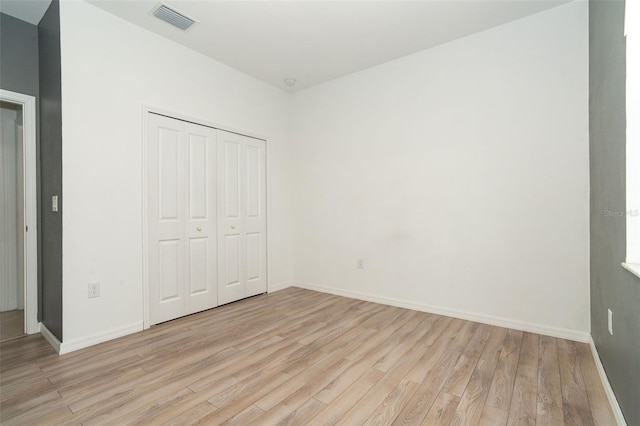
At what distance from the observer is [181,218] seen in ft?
10.3

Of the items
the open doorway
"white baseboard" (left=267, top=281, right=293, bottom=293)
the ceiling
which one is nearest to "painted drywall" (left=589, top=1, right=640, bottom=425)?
the ceiling

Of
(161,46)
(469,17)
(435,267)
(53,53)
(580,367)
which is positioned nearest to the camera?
(580,367)

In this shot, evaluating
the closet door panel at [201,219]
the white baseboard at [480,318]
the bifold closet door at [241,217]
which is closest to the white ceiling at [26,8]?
the closet door panel at [201,219]

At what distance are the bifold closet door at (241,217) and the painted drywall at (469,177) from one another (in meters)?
0.81

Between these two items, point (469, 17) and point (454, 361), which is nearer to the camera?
point (454, 361)

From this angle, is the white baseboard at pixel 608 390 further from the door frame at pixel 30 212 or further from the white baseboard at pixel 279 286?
the door frame at pixel 30 212

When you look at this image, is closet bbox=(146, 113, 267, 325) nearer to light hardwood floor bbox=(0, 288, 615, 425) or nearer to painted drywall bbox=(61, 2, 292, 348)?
painted drywall bbox=(61, 2, 292, 348)

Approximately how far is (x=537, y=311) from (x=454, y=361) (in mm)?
A: 1103

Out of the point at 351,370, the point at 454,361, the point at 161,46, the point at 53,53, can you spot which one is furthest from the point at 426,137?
the point at 53,53

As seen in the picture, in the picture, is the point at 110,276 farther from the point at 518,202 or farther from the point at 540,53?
the point at 540,53

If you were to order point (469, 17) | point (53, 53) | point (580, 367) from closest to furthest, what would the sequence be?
1. point (580, 367)
2. point (53, 53)
3. point (469, 17)

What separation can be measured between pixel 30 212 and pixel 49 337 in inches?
45.1

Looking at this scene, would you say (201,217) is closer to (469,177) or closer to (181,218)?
(181,218)

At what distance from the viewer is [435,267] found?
3.21 meters
